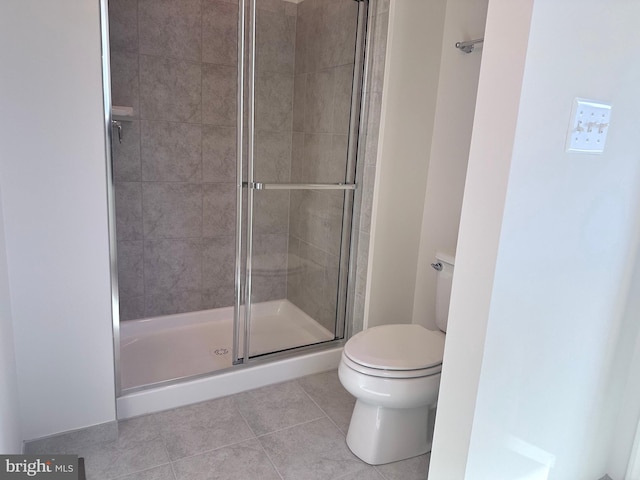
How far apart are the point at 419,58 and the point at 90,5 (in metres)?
1.48

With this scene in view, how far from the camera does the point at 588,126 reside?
1269 millimetres

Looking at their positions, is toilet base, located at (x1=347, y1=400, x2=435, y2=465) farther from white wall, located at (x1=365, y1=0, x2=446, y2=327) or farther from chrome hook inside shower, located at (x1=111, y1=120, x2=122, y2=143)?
chrome hook inside shower, located at (x1=111, y1=120, x2=122, y2=143)

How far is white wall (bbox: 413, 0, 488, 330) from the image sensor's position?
2205 mm

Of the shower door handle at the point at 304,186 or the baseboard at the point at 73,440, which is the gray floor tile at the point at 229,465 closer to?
the baseboard at the point at 73,440

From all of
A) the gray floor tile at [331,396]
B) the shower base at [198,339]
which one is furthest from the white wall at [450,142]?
the shower base at [198,339]

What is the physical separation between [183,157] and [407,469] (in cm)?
218

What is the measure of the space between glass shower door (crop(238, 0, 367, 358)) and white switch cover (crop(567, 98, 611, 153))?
4.48 ft

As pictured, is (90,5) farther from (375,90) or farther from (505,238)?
(505,238)

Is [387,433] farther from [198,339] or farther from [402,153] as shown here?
[198,339]

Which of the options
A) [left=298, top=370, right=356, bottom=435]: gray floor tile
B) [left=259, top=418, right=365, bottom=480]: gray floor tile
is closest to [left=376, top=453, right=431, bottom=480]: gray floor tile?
[left=259, top=418, right=365, bottom=480]: gray floor tile

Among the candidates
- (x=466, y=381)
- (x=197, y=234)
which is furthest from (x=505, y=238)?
(x=197, y=234)

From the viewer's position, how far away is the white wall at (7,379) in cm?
140

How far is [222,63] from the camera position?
2947 mm

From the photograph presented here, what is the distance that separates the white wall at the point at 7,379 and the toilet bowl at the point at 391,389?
1.15 metres
